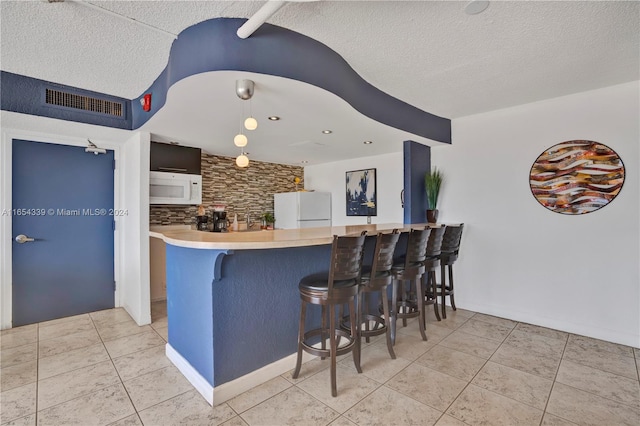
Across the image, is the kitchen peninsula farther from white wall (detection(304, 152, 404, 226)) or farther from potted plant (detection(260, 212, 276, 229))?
potted plant (detection(260, 212, 276, 229))

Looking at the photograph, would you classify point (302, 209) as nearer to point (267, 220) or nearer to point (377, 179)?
point (267, 220)

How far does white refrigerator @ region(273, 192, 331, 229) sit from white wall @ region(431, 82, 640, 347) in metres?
2.22

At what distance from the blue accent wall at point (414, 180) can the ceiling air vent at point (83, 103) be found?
3475mm

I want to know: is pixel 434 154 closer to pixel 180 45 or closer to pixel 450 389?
pixel 450 389

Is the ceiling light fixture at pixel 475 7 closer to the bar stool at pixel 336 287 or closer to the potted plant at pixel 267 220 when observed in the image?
the bar stool at pixel 336 287

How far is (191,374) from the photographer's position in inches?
89.7

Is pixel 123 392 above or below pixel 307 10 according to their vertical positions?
below

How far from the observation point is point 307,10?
189cm

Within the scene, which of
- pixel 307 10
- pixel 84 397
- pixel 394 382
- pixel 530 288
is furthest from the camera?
pixel 530 288

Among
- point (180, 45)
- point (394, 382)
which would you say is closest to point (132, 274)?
point (180, 45)

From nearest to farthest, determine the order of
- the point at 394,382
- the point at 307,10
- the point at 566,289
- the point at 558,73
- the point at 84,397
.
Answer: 1. the point at 307,10
2. the point at 84,397
3. the point at 394,382
4. the point at 558,73
5. the point at 566,289

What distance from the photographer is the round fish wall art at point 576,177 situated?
9.89 ft

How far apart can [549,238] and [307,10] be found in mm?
3393

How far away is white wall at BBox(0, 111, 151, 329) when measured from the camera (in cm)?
322
